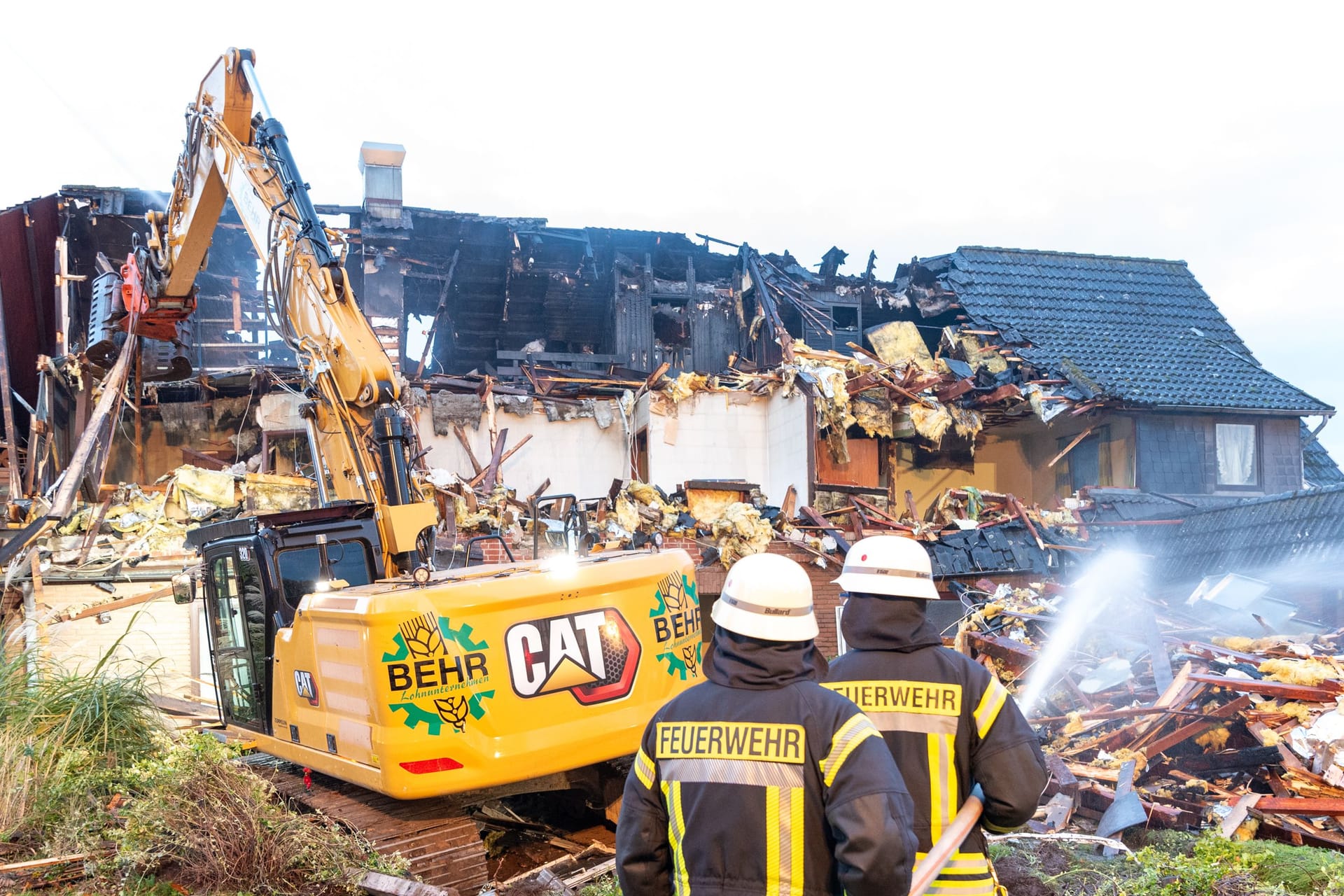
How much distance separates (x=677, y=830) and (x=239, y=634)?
18.4 feet

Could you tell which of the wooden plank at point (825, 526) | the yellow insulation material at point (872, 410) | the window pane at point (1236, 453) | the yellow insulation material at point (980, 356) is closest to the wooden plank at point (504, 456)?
the wooden plank at point (825, 526)

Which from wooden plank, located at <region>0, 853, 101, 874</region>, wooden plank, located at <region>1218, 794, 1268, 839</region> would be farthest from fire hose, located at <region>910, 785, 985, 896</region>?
wooden plank, located at <region>0, 853, 101, 874</region>

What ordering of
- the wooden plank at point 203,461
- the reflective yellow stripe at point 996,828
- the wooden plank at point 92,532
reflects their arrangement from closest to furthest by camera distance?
1. the reflective yellow stripe at point 996,828
2. the wooden plank at point 92,532
3. the wooden plank at point 203,461

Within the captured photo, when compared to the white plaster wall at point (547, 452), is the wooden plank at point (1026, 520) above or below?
below

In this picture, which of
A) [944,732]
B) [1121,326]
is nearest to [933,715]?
[944,732]

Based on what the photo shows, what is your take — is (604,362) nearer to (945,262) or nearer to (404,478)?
(945,262)

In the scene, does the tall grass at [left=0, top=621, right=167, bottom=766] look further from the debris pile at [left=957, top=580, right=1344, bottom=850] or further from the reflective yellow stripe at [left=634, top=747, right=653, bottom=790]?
the debris pile at [left=957, top=580, right=1344, bottom=850]

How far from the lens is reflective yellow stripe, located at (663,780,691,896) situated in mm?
2588

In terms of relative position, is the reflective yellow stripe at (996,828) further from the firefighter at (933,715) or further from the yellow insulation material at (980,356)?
the yellow insulation material at (980,356)

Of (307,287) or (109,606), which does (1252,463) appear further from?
(109,606)

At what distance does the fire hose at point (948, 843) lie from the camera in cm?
283

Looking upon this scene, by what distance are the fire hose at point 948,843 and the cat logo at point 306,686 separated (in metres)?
4.42

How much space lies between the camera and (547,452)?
18.7 metres

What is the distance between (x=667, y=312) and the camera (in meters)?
22.8
